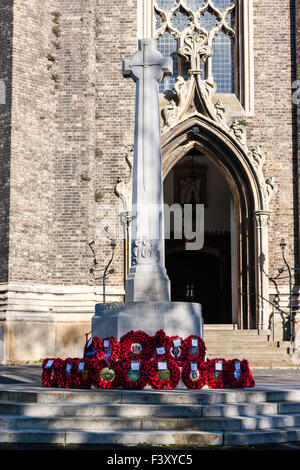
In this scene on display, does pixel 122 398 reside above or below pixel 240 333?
below

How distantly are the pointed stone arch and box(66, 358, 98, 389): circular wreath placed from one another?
1084 centimetres

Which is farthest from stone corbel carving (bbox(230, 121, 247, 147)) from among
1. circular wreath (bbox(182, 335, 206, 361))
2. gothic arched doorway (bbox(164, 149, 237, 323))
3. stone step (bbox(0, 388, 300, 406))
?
stone step (bbox(0, 388, 300, 406))

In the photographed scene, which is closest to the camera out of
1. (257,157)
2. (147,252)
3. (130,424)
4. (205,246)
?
(130,424)

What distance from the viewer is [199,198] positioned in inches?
1024

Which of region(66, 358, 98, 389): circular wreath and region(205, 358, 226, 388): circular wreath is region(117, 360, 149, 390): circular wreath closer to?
region(66, 358, 98, 389): circular wreath

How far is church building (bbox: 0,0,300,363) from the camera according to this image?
1919 cm

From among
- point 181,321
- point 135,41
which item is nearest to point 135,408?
point 181,321

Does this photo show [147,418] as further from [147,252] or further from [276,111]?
[276,111]

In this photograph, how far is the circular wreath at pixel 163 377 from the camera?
9.48 m

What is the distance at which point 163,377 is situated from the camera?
959cm

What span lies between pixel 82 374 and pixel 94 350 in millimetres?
370

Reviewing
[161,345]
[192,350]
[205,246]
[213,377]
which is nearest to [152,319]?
[161,345]
